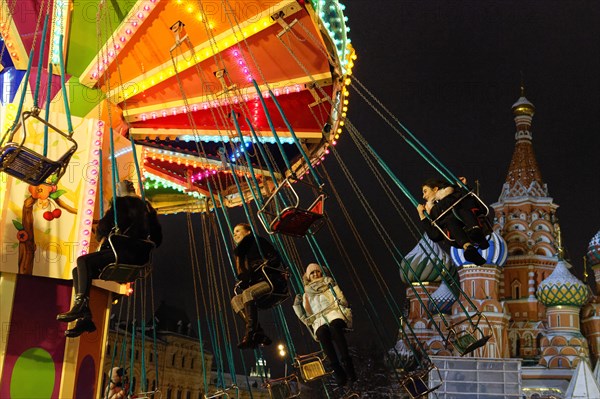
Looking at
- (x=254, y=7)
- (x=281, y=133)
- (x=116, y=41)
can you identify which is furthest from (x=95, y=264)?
(x=281, y=133)

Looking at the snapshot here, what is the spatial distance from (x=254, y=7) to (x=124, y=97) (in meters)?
2.06

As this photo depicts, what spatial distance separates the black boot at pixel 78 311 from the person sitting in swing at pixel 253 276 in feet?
5.57

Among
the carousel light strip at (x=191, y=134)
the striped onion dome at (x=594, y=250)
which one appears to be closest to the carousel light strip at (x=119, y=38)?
the carousel light strip at (x=191, y=134)

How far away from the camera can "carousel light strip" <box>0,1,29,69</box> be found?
35.4ft

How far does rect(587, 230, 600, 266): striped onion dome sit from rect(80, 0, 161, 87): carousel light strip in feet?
148

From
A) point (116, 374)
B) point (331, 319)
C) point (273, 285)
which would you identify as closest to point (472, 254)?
point (331, 319)

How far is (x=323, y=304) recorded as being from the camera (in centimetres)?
884

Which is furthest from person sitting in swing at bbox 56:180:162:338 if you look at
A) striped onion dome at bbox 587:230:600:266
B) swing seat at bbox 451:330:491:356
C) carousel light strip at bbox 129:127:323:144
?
striped onion dome at bbox 587:230:600:266

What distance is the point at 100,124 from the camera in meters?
10.4

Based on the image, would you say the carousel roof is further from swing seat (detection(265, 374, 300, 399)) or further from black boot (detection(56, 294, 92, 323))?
black boot (detection(56, 294, 92, 323))

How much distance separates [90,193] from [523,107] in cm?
4803

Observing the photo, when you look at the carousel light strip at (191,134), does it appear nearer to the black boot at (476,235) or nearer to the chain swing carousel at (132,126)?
the chain swing carousel at (132,126)

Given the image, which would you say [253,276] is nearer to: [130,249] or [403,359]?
[130,249]

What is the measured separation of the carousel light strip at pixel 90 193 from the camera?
32.3 feet
